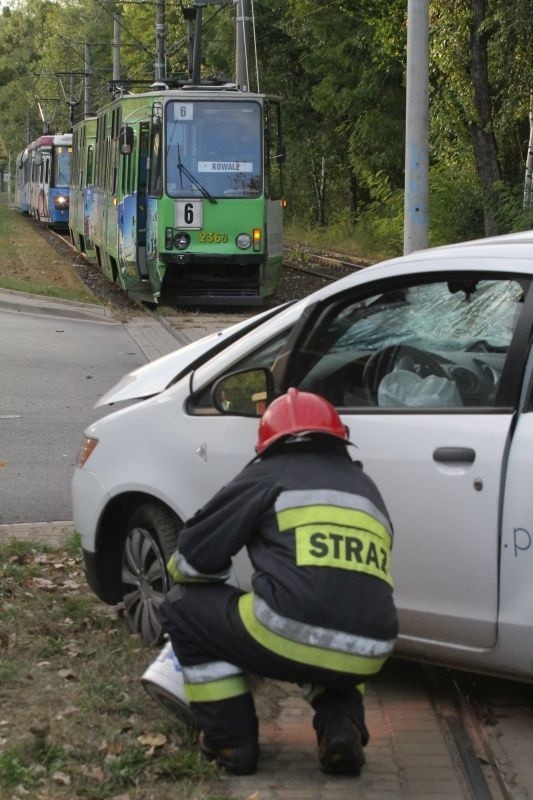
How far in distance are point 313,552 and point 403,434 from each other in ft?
2.73

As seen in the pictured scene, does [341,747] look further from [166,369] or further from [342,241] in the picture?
[342,241]

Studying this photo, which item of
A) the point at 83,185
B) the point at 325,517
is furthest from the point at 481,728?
the point at 83,185

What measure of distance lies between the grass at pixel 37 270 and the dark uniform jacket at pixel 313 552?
17474mm

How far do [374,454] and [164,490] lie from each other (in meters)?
0.99

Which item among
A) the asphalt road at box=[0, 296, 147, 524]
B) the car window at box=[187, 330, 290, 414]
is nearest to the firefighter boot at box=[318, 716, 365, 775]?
the car window at box=[187, 330, 290, 414]

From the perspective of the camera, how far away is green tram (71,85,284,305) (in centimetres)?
1938

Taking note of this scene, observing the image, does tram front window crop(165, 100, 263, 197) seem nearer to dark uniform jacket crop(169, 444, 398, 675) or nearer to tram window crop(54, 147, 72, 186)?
dark uniform jacket crop(169, 444, 398, 675)

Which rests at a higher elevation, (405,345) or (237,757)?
(405,345)

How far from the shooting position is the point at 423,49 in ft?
40.2

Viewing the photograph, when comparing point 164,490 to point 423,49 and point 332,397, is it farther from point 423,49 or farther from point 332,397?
point 423,49

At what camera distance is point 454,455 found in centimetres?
452

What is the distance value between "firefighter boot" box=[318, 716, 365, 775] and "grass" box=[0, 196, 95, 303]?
17457 mm

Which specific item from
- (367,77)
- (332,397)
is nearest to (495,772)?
(332,397)

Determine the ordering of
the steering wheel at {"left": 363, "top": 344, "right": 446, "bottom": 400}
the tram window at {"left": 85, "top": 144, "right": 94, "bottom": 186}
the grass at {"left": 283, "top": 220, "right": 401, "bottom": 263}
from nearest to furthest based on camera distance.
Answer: the steering wheel at {"left": 363, "top": 344, "right": 446, "bottom": 400} → the tram window at {"left": 85, "top": 144, "right": 94, "bottom": 186} → the grass at {"left": 283, "top": 220, "right": 401, "bottom": 263}
